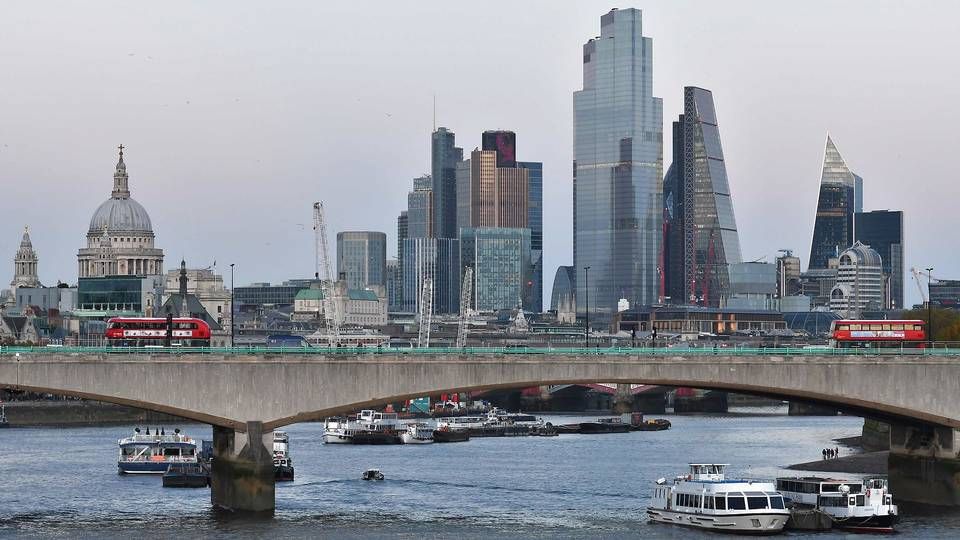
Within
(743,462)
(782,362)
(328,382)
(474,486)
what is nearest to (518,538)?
(328,382)

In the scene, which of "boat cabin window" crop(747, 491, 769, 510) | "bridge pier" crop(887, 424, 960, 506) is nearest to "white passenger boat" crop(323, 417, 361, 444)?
"bridge pier" crop(887, 424, 960, 506)

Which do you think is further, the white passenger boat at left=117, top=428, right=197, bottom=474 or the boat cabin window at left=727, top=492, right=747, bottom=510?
the white passenger boat at left=117, top=428, right=197, bottom=474

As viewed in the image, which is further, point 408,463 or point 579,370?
point 408,463

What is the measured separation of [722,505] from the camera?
9738 cm

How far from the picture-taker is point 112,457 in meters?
154

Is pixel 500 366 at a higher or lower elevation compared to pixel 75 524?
higher

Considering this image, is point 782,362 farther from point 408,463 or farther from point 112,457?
point 112,457

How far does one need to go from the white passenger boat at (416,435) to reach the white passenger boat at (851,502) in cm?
8663

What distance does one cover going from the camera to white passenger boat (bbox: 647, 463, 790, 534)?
317 feet

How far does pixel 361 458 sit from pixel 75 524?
58.7 meters

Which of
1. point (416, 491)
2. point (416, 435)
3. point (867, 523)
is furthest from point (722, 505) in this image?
point (416, 435)

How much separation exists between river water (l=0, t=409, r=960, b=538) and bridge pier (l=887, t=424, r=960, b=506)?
4.39 metres

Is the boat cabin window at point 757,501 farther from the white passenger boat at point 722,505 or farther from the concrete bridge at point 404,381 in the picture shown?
the concrete bridge at point 404,381

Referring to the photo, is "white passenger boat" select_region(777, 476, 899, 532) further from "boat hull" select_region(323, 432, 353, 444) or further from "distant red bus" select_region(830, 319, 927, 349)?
"boat hull" select_region(323, 432, 353, 444)
